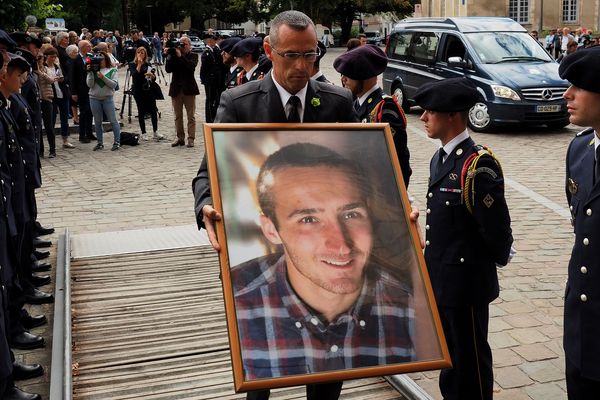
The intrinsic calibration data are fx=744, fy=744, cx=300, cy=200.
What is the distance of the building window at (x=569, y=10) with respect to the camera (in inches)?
2382

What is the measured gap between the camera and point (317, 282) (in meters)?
2.84

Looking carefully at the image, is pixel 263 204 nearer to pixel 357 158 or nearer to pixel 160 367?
pixel 357 158

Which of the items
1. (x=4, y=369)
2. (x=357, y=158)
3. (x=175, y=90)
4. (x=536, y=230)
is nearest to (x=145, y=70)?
(x=175, y=90)

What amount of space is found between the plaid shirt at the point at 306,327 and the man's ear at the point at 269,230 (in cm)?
7

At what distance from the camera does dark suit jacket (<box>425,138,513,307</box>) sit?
388 centimetres

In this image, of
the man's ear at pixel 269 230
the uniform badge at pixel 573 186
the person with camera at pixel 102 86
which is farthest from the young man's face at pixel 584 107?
the person with camera at pixel 102 86

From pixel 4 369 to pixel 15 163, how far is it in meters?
2.49

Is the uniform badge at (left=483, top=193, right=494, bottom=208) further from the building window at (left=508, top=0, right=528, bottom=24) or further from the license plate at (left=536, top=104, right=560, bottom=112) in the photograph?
the building window at (left=508, top=0, right=528, bottom=24)

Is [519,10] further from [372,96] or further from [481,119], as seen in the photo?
[372,96]

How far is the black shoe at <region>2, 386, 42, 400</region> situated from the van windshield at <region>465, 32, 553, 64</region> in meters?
13.5

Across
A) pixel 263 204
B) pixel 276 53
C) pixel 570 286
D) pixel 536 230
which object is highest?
pixel 276 53

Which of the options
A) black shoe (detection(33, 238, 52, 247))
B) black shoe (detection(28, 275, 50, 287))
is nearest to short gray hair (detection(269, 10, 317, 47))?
black shoe (detection(28, 275, 50, 287))

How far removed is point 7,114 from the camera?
6004 mm

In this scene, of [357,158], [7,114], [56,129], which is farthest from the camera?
[56,129]
